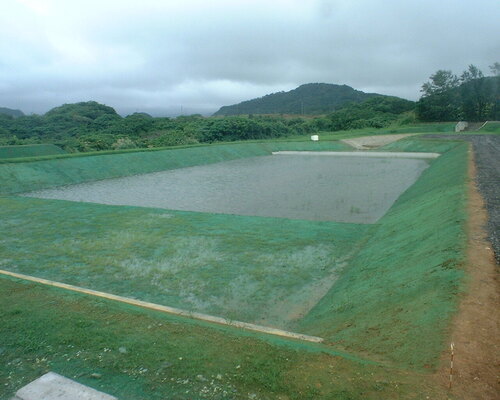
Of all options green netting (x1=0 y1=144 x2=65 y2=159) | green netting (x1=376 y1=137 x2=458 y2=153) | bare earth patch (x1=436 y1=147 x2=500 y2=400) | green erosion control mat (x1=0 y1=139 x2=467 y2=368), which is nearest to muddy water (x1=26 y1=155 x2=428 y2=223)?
green erosion control mat (x1=0 y1=139 x2=467 y2=368)

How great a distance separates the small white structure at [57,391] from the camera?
4.08 metres

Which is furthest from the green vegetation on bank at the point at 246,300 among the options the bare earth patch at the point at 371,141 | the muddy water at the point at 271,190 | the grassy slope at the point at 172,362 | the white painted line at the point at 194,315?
the bare earth patch at the point at 371,141

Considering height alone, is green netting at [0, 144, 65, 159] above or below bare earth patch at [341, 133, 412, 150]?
above

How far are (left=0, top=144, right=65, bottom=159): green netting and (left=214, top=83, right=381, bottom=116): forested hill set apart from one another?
3182 inches

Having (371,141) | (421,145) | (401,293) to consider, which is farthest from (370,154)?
(401,293)

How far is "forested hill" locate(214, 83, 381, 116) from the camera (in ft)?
371

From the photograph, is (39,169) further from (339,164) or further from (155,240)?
(339,164)

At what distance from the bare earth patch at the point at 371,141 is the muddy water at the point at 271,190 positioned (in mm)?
14035

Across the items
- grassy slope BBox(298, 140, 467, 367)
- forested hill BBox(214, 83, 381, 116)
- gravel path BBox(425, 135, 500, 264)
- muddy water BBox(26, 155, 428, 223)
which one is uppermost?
forested hill BBox(214, 83, 381, 116)

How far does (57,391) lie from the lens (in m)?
→ 4.20

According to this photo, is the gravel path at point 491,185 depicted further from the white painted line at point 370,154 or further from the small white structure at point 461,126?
the small white structure at point 461,126

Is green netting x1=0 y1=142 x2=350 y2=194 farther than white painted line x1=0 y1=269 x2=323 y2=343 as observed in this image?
Yes

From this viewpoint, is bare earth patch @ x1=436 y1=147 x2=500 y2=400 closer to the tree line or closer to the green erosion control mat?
the green erosion control mat

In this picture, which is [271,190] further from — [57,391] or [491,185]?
[57,391]
